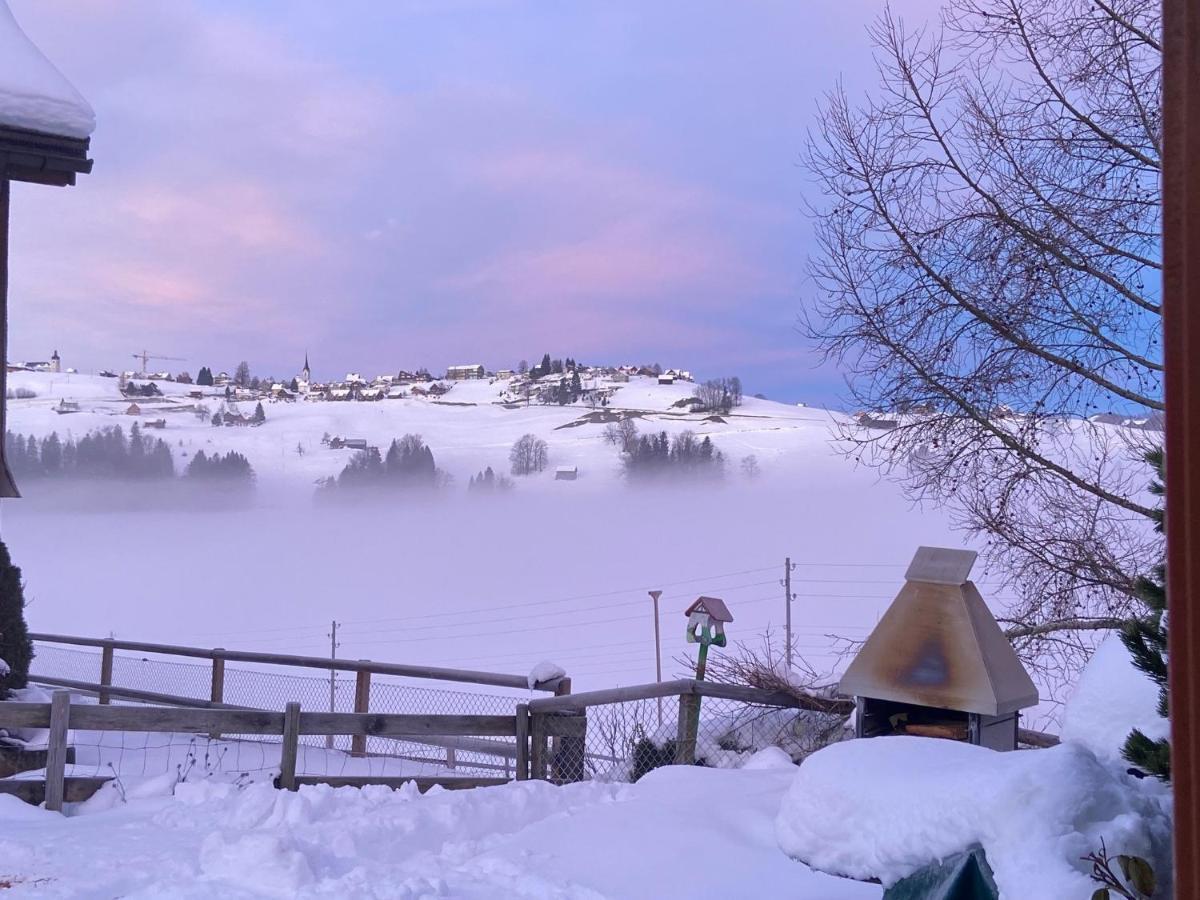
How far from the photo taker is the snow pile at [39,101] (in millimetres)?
7809

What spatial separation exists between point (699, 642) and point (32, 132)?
685 centimetres

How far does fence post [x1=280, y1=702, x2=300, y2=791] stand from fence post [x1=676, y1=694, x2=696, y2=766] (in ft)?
8.42

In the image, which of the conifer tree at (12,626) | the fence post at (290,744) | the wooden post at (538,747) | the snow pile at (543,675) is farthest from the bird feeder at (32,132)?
the wooden post at (538,747)

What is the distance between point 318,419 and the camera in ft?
163

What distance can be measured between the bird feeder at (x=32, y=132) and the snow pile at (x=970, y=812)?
7586 mm

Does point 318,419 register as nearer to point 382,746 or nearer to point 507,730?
point 382,746

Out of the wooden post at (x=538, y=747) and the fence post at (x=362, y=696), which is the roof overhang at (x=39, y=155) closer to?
the fence post at (x=362, y=696)

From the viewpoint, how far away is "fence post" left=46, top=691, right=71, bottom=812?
6137 mm

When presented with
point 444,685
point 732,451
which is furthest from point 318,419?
point 444,685

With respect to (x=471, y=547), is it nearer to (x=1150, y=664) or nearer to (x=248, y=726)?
(x=248, y=726)

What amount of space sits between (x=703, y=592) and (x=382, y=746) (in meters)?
23.5

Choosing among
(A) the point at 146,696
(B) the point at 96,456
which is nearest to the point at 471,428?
(B) the point at 96,456

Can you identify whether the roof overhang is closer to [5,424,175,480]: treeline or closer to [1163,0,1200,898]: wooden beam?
[1163,0,1200,898]: wooden beam

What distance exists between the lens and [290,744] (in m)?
6.70
